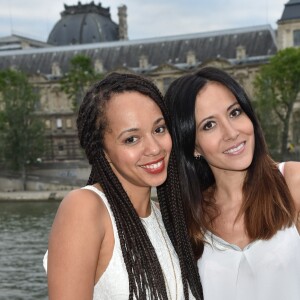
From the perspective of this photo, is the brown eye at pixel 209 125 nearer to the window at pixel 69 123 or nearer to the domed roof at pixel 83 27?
the window at pixel 69 123

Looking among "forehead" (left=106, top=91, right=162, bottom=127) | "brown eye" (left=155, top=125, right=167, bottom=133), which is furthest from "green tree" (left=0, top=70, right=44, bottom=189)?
"forehead" (left=106, top=91, right=162, bottom=127)

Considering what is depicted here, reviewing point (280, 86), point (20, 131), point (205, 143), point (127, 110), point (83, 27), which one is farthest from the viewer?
point (83, 27)

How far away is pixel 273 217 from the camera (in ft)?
12.3

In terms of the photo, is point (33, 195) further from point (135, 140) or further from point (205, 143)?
point (135, 140)

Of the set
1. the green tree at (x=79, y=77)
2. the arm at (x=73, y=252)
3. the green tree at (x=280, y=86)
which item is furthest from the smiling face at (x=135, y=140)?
the green tree at (x=79, y=77)

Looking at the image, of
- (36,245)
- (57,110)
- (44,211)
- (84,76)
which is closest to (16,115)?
(84,76)

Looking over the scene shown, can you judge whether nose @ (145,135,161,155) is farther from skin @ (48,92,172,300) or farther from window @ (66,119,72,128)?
window @ (66,119,72,128)

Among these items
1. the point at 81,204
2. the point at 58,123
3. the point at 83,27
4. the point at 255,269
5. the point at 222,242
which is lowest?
the point at 58,123

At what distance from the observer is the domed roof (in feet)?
273

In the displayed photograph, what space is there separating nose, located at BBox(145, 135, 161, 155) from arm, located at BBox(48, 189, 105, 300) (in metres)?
0.47

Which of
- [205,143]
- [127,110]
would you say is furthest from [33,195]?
[127,110]

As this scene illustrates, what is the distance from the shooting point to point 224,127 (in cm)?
391

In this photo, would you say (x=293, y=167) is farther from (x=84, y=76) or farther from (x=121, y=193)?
(x=84, y=76)

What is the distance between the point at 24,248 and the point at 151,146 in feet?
64.8
